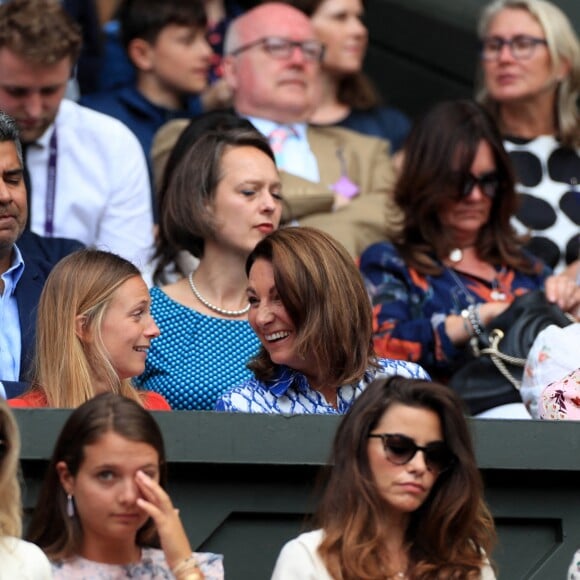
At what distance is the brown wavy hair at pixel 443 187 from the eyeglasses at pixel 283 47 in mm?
857

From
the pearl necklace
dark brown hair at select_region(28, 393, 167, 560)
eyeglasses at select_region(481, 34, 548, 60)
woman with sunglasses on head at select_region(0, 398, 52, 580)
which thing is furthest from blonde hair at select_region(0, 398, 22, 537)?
eyeglasses at select_region(481, 34, 548, 60)

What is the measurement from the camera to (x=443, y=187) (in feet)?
25.9

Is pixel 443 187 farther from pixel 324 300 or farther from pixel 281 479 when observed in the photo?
pixel 281 479

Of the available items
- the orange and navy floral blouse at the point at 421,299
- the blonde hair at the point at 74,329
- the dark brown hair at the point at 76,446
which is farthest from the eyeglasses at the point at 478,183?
the dark brown hair at the point at 76,446

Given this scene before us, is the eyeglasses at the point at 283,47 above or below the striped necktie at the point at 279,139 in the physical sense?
above

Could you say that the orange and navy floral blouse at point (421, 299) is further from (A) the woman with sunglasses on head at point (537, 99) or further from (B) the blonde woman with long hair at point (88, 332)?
(B) the blonde woman with long hair at point (88, 332)

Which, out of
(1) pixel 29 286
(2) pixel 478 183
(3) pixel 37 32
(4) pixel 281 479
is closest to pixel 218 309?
(1) pixel 29 286

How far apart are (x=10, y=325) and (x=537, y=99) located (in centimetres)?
325

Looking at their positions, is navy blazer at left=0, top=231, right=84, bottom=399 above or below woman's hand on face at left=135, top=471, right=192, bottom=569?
below

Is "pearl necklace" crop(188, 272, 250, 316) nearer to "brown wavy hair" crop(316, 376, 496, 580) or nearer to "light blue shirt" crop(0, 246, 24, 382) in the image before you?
"light blue shirt" crop(0, 246, 24, 382)

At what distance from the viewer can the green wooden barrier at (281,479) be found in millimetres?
5891

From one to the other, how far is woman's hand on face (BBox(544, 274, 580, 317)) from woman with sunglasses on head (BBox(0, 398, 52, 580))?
2.92 meters

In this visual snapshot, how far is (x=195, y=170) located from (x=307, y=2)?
2.49 meters

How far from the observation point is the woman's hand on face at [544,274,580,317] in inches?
295
